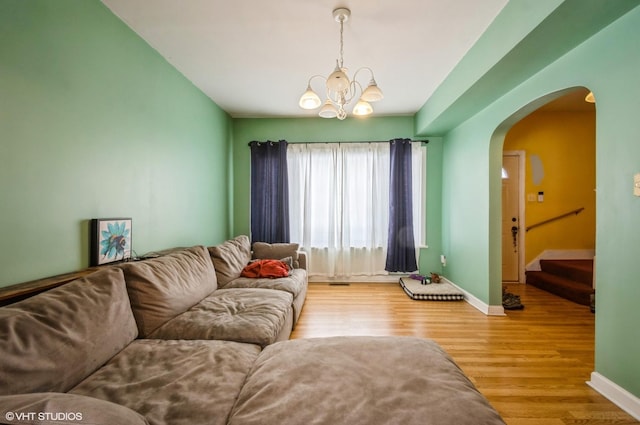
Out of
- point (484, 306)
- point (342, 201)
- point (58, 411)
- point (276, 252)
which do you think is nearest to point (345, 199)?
point (342, 201)

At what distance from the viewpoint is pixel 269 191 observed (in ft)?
15.1

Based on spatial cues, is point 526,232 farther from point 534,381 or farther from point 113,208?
point 113,208

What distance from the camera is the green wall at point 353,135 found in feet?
15.3

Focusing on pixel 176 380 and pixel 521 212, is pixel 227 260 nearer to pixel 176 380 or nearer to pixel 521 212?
pixel 176 380

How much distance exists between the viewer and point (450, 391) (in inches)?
42.1

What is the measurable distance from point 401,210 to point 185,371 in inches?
152

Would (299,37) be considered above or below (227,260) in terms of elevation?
above

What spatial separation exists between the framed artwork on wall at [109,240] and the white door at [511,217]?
17.2 feet

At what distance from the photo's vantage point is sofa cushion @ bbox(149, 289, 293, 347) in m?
1.74

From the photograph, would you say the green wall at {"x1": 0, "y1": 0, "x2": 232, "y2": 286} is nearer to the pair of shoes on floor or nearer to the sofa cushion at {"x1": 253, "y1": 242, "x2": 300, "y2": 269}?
the sofa cushion at {"x1": 253, "y1": 242, "x2": 300, "y2": 269}

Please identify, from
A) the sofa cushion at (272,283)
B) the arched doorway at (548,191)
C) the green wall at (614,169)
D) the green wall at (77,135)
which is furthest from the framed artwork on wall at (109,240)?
the arched doorway at (548,191)

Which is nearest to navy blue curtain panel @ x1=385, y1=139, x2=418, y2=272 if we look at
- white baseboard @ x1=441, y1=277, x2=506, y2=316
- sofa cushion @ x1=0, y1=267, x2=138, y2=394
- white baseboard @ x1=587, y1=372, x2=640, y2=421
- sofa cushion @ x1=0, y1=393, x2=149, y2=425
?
white baseboard @ x1=441, y1=277, x2=506, y2=316

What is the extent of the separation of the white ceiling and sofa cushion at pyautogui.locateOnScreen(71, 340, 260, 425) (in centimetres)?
238

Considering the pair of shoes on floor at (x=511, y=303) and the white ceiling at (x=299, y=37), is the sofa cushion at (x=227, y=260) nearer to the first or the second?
the white ceiling at (x=299, y=37)
